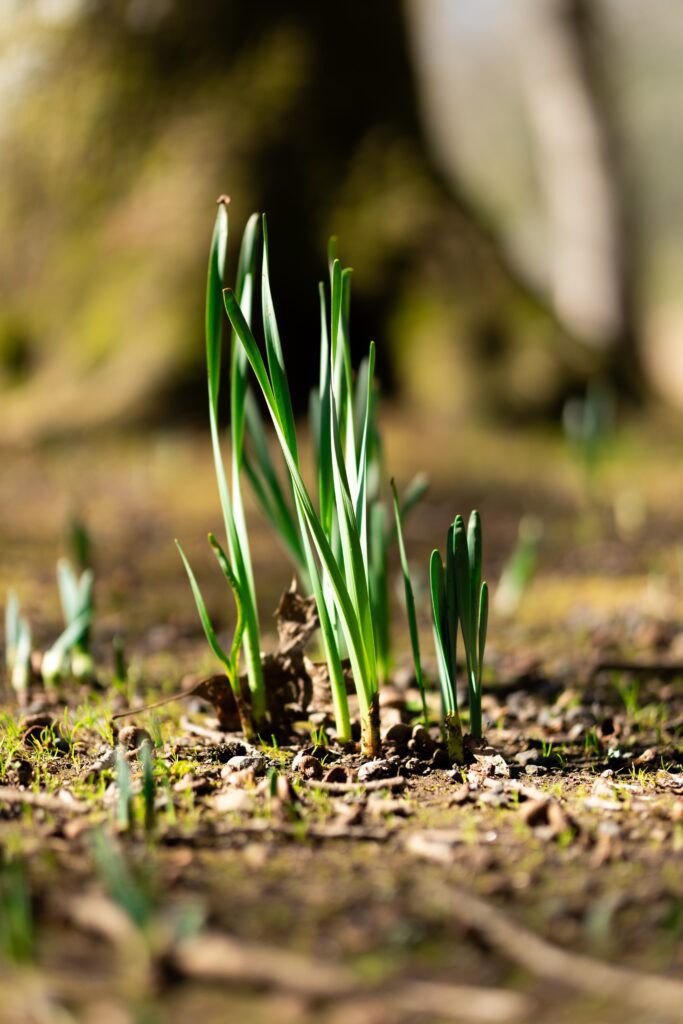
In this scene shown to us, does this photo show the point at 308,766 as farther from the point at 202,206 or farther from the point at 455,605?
the point at 202,206

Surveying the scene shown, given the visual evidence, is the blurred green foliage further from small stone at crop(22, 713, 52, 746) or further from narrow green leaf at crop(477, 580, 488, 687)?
narrow green leaf at crop(477, 580, 488, 687)

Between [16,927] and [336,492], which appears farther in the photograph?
[336,492]

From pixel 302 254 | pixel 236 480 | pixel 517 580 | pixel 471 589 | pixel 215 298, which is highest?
pixel 302 254

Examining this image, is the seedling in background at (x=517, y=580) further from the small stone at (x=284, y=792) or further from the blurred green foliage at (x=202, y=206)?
the blurred green foliage at (x=202, y=206)

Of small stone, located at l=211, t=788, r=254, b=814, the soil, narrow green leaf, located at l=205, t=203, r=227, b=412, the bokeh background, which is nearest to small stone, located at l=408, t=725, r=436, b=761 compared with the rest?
the soil

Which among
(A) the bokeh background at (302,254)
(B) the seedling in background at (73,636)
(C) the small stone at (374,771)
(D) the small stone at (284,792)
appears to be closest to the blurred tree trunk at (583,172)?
(A) the bokeh background at (302,254)

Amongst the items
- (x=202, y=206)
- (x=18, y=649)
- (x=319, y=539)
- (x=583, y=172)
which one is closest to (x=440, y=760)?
(x=319, y=539)

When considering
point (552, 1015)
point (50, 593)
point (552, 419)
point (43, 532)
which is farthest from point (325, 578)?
point (552, 419)

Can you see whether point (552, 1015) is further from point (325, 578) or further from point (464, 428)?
point (464, 428)
